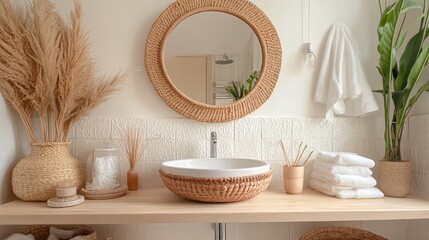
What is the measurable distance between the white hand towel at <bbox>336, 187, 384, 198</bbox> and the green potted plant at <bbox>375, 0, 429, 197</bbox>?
0.09m

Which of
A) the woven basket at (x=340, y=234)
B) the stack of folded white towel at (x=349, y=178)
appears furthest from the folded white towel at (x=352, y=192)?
the woven basket at (x=340, y=234)

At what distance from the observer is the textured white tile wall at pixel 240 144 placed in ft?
3.94

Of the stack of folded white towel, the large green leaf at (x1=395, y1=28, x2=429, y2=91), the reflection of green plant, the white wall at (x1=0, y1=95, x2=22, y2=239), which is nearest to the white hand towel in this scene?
the stack of folded white towel

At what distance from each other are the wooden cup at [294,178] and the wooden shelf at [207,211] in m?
0.09

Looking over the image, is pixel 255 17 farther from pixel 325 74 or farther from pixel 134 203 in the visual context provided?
pixel 134 203

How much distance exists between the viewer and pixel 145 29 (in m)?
1.20

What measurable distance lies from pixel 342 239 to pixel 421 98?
78 centimetres

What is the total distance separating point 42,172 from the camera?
959mm

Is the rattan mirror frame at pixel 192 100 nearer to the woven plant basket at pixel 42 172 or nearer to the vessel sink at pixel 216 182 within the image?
the vessel sink at pixel 216 182

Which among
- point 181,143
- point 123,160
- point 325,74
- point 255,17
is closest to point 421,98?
point 325,74

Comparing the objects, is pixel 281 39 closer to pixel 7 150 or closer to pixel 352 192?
pixel 352 192

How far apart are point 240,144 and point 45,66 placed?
2.94 ft

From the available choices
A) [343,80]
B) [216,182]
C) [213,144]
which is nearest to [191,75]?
[213,144]

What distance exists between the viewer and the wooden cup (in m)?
1.08
